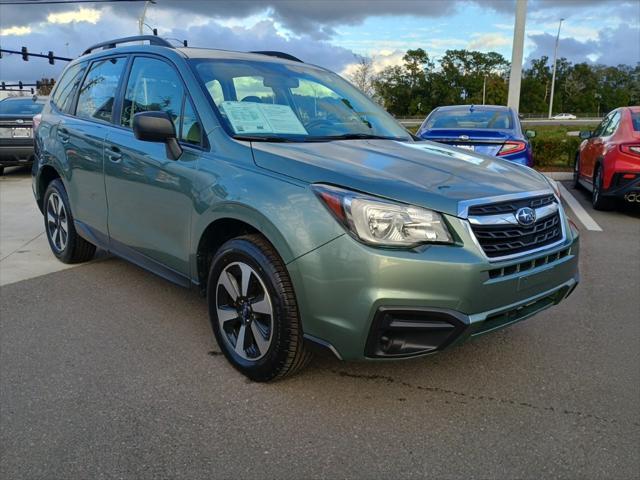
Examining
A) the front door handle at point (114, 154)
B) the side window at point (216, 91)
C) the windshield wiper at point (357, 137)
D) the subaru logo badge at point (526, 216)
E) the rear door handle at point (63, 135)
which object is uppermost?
the side window at point (216, 91)

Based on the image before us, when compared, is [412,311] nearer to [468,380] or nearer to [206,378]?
[468,380]

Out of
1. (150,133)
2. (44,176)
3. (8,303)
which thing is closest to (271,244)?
(150,133)

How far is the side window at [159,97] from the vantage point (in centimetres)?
342

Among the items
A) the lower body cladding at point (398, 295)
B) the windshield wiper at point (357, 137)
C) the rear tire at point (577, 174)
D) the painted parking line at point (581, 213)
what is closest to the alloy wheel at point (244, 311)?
the lower body cladding at point (398, 295)

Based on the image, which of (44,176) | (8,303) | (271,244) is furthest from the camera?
(44,176)

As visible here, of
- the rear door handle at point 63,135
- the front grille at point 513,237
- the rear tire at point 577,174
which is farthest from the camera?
the rear tire at point 577,174

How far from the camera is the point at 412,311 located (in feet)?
8.20

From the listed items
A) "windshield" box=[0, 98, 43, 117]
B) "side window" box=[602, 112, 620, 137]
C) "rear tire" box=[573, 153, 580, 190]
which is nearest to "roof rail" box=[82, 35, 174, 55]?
"side window" box=[602, 112, 620, 137]

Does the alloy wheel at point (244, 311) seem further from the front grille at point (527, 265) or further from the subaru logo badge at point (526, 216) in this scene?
the subaru logo badge at point (526, 216)

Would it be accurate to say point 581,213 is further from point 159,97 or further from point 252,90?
point 159,97

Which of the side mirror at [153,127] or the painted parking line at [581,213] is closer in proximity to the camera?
the side mirror at [153,127]

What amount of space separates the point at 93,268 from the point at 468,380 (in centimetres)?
358

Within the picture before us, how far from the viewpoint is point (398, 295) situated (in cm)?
248

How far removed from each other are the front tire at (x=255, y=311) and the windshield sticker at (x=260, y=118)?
71 cm
